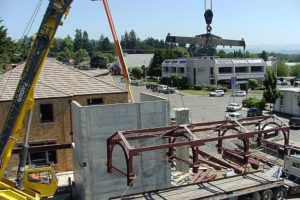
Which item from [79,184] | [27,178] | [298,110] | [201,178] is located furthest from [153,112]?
[298,110]

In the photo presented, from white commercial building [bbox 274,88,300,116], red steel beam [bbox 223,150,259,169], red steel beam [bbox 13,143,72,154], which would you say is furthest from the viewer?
white commercial building [bbox 274,88,300,116]

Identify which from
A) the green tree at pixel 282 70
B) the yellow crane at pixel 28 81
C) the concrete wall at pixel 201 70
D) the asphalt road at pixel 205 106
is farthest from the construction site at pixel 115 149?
the green tree at pixel 282 70

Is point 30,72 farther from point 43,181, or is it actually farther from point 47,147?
point 47,147

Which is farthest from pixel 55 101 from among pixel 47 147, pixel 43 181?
pixel 43 181

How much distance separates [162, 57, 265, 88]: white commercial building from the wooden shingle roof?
2745 inches

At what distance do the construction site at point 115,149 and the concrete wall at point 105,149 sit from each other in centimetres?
5

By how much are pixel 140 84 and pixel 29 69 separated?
89999mm

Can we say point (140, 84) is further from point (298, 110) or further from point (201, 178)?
Result: point (201, 178)

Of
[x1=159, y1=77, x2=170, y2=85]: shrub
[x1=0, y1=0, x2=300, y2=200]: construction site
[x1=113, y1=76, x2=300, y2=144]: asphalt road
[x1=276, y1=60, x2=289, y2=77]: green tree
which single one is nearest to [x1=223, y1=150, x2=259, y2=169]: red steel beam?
[x1=0, y1=0, x2=300, y2=200]: construction site

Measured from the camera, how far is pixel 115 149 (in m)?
20.8

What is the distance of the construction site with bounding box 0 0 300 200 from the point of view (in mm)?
17172

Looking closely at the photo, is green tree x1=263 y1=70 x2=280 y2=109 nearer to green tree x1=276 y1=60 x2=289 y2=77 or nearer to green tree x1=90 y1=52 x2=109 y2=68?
green tree x1=276 y1=60 x2=289 y2=77

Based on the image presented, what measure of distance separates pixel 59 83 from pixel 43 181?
11.7 m

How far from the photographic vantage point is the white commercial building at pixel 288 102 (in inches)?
2138
